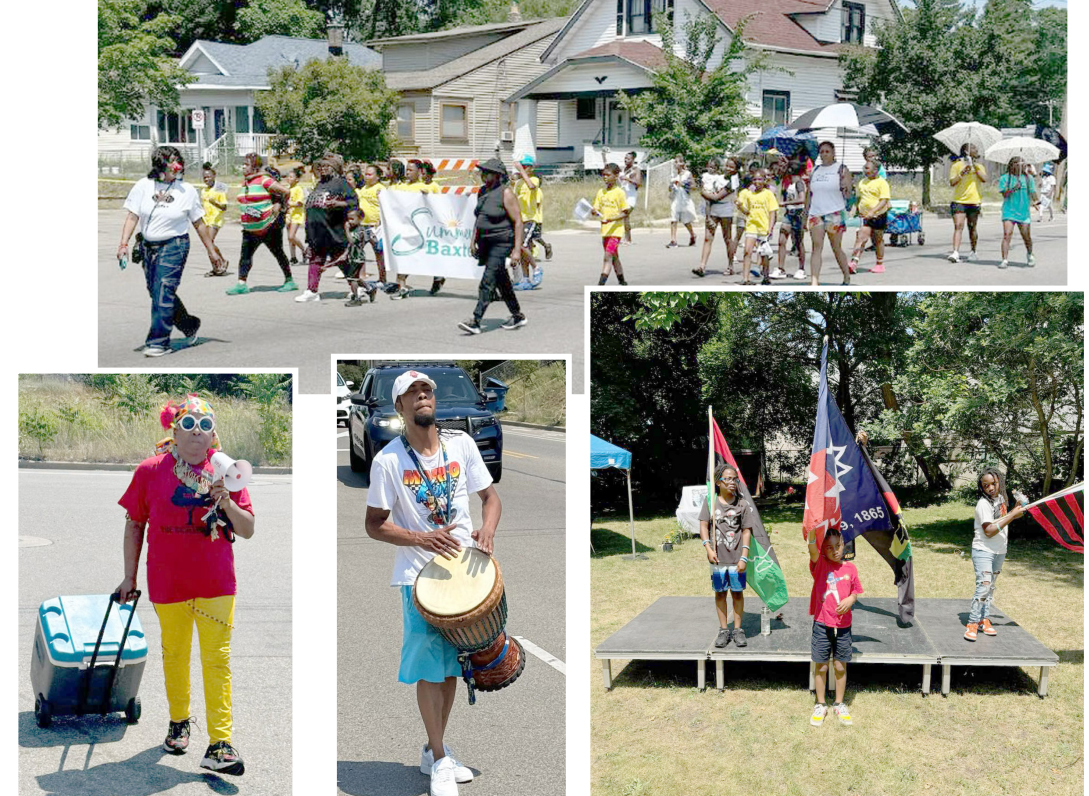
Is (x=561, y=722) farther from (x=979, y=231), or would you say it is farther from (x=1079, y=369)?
(x=979, y=231)

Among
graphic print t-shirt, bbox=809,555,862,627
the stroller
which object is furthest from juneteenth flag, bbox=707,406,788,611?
the stroller

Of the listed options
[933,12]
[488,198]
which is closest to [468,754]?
[488,198]

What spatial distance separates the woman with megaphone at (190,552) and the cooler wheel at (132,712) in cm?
36

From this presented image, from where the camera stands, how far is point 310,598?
19.4 ft

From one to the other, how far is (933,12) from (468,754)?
3085 cm

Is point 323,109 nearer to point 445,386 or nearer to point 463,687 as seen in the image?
point 445,386

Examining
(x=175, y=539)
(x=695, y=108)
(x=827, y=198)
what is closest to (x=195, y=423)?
(x=175, y=539)

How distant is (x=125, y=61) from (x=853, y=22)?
21154mm

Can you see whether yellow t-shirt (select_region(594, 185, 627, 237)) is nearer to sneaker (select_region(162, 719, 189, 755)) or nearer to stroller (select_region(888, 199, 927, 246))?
stroller (select_region(888, 199, 927, 246))

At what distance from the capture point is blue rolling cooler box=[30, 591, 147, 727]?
6.41 metres

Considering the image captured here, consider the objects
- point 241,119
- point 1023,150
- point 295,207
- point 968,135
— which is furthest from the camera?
point 241,119

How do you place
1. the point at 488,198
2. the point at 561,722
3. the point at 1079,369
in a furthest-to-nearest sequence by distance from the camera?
1. the point at 1079,369
2. the point at 488,198
3. the point at 561,722

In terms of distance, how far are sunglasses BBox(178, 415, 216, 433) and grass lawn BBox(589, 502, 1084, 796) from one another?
3.27 metres

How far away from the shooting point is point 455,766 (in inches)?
236
